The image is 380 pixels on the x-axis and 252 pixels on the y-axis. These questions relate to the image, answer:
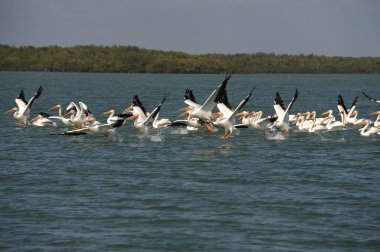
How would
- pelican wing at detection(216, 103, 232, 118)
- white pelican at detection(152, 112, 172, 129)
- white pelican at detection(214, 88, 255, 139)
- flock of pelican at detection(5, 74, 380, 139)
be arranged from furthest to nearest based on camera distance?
white pelican at detection(152, 112, 172, 129), pelican wing at detection(216, 103, 232, 118), white pelican at detection(214, 88, 255, 139), flock of pelican at detection(5, 74, 380, 139)

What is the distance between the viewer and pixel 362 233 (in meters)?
9.87

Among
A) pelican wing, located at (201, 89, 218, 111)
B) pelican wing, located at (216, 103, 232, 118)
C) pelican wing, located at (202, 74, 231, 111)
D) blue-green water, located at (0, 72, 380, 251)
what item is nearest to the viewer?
blue-green water, located at (0, 72, 380, 251)

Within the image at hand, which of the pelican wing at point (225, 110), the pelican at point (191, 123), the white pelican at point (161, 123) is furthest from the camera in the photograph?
the white pelican at point (161, 123)

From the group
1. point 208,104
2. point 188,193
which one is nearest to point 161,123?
point 208,104

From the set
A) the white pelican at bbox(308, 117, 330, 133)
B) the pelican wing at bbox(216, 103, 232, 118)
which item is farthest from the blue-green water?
the pelican wing at bbox(216, 103, 232, 118)

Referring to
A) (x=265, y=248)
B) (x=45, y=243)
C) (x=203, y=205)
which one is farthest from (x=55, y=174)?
(x=265, y=248)

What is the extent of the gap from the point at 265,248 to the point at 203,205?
7.21ft

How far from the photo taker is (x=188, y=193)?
12.2 meters

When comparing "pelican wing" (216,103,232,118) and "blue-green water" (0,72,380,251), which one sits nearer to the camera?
"blue-green water" (0,72,380,251)

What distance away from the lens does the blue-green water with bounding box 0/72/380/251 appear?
9.62 meters

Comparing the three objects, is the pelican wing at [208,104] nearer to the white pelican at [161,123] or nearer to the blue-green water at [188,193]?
the blue-green water at [188,193]

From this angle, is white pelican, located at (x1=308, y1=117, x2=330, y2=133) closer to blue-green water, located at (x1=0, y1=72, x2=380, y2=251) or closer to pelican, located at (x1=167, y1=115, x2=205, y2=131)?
blue-green water, located at (x1=0, y1=72, x2=380, y2=251)

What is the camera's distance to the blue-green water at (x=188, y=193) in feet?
31.6

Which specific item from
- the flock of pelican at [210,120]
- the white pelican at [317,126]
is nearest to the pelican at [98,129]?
the flock of pelican at [210,120]
